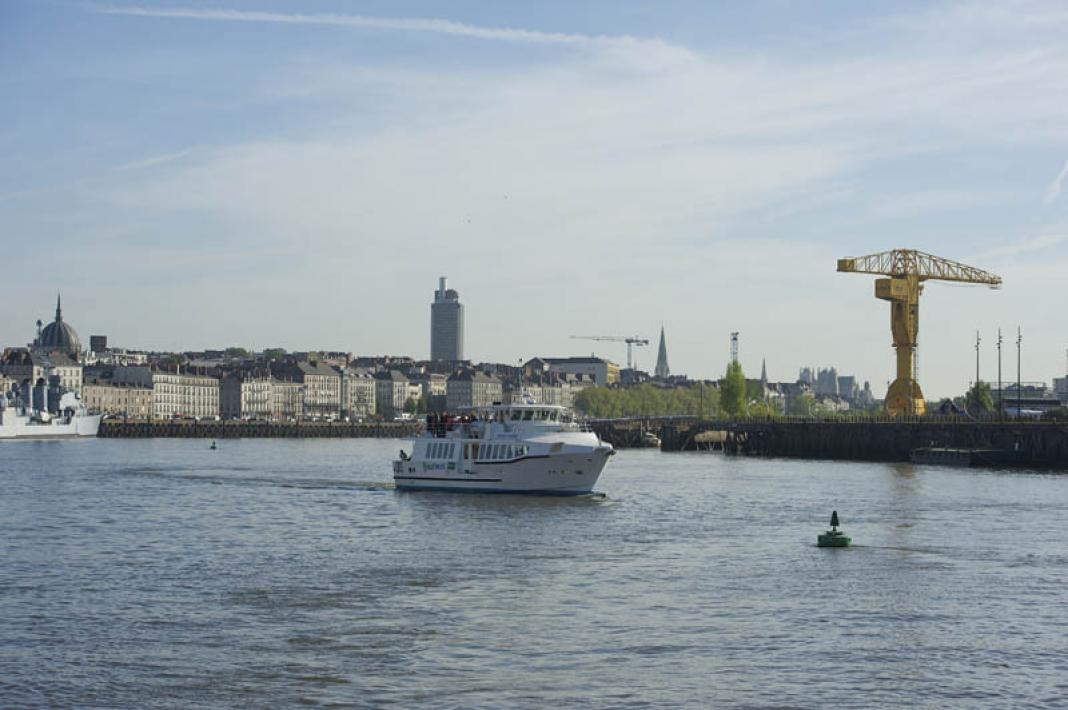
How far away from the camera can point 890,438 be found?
5330 inches

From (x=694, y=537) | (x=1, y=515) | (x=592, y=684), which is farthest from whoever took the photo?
(x=1, y=515)

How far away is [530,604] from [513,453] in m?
36.5

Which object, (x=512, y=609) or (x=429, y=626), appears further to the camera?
(x=512, y=609)

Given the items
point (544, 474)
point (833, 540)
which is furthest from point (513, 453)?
point (833, 540)

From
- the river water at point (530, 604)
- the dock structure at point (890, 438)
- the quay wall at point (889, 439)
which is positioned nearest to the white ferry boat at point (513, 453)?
the river water at point (530, 604)

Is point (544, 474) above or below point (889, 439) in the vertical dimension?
below

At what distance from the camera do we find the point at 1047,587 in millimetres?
42125

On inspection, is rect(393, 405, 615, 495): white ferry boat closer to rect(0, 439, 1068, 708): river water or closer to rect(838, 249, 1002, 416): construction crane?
rect(0, 439, 1068, 708): river water

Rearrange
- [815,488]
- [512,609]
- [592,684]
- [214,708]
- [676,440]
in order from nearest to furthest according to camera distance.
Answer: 1. [214,708]
2. [592,684]
3. [512,609]
4. [815,488]
5. [676,440]

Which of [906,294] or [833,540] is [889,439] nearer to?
[906,294]

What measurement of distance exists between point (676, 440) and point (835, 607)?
137 meters

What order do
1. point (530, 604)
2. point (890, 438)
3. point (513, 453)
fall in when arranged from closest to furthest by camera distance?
1. point (530, 604)
2. point (513, 453)
3. point (890, 438)

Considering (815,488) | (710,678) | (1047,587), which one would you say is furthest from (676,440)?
(710,678)

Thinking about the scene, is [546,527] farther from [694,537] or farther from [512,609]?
[512,609]
